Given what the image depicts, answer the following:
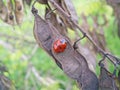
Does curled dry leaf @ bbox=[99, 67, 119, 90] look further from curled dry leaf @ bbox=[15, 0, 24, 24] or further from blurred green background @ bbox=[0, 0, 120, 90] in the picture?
blurred green background @ bbox=[0, 0, 120, 90]

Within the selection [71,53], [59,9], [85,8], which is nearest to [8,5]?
[59,9]

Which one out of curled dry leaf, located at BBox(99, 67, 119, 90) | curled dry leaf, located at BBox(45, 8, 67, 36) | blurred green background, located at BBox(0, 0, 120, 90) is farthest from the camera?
blurred green background, located at BBox(0, 0, 120, 90)

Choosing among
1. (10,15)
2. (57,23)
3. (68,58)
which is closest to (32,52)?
(10,15)

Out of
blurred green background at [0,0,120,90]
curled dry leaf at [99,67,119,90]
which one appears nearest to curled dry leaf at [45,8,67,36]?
curled dry leaf at [99,67,119,90]

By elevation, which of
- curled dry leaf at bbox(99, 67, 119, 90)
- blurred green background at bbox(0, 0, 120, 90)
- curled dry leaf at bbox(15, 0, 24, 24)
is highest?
curled dry leaf at bbox(15, 0, 24, 24)

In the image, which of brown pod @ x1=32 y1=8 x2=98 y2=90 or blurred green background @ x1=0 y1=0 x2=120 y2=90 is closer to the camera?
brown pod @ x1=32 y1=8 x2=98 y2=90

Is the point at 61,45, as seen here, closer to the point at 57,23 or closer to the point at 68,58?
the point at 68,58
